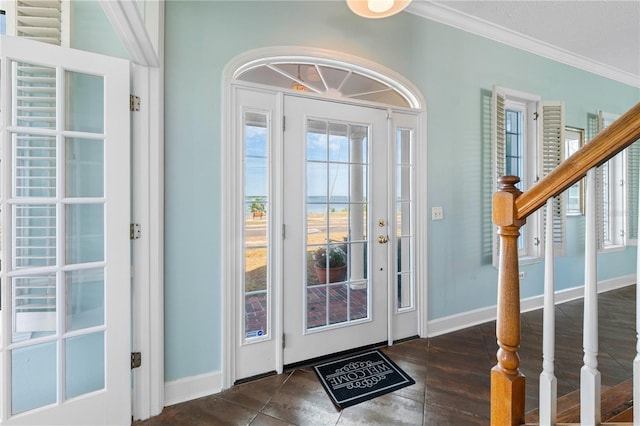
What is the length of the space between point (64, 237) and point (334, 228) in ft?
5.57

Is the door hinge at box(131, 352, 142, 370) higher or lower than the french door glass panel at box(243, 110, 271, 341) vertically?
lower

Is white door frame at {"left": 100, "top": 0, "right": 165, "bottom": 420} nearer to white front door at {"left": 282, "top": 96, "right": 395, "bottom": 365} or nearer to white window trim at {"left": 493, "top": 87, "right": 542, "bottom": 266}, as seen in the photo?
white front door at {"left": 282, "top": 96, "right": 395, "bottom": 365}

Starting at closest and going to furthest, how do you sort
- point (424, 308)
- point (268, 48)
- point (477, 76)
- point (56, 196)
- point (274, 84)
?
1. point (56, 196)
2. point (268, 48)
3. point (274, 84)
4. point (424, 308)
5. point (477, 76)

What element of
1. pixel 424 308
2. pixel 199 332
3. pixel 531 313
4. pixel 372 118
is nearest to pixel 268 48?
pixel 372 118

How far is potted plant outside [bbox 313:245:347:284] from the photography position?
240 centimetres

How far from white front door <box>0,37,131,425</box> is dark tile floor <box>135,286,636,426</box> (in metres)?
0.48

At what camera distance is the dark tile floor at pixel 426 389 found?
1.74 m

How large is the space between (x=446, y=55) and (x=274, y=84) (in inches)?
68.1

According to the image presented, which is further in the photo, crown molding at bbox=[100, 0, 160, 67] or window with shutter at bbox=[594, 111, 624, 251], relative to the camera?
window with shutter at bbox=[594, 111, 624, 251]

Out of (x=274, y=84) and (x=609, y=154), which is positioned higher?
(x=274, y=84)

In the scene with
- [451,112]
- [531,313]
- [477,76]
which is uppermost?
[477,76]

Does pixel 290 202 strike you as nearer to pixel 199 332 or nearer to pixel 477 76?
pixel 199 332

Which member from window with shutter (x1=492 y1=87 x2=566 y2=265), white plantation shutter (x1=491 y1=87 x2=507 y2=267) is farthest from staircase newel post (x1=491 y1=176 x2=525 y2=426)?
window with shutter (x1=492 y1=87 x2=566 y2=265)

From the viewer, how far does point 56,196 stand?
60.7 inches
